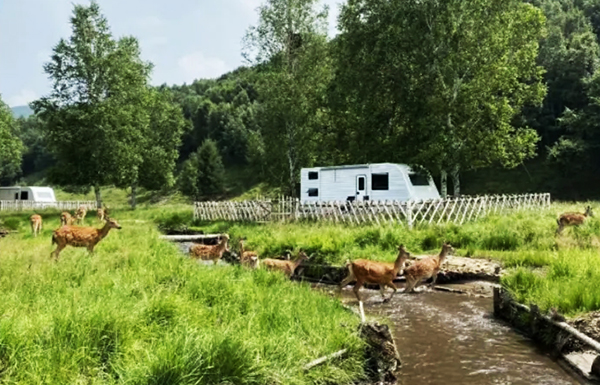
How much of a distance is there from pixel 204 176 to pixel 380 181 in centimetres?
4586

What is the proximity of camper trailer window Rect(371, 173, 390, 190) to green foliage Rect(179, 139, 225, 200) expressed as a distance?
44571mm

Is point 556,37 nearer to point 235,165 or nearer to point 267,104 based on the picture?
point 267,104

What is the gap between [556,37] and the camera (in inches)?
2240

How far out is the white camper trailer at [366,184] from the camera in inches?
988

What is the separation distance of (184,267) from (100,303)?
149 inches

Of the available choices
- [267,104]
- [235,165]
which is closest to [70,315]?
[267,104]

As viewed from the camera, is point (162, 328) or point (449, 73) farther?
point (449, 73)

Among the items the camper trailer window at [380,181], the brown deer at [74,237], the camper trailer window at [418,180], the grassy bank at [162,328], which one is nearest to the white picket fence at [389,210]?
the camper trailer window at [380,181]

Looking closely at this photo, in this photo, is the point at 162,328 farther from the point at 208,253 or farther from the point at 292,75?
the point at 292,75

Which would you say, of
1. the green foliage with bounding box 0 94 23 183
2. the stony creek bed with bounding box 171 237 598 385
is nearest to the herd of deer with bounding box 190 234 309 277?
the stony creek bed with bounding box 171 237 598 385

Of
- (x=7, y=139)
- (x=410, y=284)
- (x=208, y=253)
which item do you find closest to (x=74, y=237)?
(x=208, y=253)

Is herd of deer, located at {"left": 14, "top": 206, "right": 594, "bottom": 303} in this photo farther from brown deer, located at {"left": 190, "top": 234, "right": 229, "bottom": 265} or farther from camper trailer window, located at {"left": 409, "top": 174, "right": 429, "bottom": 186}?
camper trailer window, located at {"left": 409, "top": 174, "right": 429, "bottom": 186}

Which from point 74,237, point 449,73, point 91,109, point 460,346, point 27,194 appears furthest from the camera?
point 27,194

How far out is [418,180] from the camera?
26.7 meters
